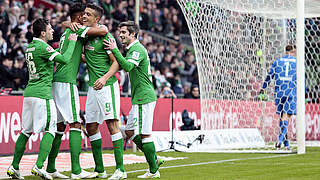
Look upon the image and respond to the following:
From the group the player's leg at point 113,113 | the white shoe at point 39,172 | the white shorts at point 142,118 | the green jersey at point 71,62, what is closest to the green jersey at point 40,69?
the green jersey at point 71,62

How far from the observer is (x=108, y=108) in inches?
264

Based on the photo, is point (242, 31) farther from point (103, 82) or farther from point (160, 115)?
point (103, 82)

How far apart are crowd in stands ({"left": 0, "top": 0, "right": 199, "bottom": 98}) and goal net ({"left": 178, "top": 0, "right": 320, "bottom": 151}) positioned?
216cm

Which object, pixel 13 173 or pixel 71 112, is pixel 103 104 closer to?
pixel 71 112

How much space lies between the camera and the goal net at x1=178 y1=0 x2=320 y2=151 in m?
12.4

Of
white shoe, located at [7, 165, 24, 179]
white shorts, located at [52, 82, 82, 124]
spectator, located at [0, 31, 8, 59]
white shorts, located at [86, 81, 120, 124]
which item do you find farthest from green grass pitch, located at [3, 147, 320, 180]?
spectator, located at [0, 31, 8, 59]

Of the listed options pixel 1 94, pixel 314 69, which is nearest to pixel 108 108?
pixel 1 94

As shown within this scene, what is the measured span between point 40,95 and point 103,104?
0.74 m

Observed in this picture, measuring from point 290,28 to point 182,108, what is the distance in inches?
135

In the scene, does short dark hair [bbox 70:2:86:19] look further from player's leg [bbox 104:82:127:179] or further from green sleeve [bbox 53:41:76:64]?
player's leg [bbox 104:82:127:179]

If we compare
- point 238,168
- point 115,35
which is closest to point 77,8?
point 238,168

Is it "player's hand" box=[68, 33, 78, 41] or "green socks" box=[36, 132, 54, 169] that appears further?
"player's hand" box=[68, 33, 78, 41]

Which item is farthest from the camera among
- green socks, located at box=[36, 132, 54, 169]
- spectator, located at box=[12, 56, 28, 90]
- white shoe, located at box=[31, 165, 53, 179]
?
spectator, located at box=[12, 56, 28, 90]

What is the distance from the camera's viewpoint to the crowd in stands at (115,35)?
1391cm
